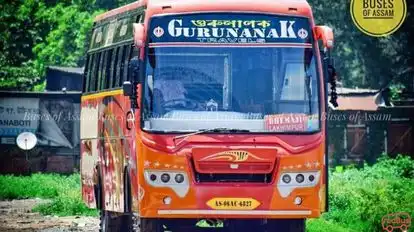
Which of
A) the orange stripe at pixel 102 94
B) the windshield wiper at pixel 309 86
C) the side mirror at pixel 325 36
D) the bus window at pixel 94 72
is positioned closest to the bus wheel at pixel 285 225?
the windshield wiper at pixel 309 86

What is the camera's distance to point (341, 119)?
43875mm

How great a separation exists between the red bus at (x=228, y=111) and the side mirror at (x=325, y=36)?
0.04 ft

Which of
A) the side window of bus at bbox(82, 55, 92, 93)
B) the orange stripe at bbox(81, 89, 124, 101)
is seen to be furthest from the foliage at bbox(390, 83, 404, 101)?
the orange stripe at bbox(81, 89, 124, 101)

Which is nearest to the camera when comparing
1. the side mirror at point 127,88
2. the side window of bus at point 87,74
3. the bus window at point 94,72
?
the side mirror at point 127,88

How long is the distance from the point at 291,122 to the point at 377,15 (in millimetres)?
7216

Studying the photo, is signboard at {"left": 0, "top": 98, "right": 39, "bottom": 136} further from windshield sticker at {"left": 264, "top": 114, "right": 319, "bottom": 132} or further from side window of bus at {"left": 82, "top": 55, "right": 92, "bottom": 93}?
windshield sticker at {"left": 264, "top": 114, "right": 319, "bottom": 132}

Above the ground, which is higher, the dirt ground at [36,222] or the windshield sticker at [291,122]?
the windshield sticker at [291,122]

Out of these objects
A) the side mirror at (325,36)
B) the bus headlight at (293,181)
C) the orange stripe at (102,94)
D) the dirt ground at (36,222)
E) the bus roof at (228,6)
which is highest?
the bus roof at (228,6)

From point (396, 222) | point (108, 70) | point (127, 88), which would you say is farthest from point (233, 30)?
point (396, 222)

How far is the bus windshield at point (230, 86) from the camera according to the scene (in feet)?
48.7

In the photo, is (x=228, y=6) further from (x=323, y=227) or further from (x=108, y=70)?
(x=323, y=227)

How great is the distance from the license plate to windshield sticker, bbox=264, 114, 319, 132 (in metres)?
0.96

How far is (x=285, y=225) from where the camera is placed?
15.7 metres

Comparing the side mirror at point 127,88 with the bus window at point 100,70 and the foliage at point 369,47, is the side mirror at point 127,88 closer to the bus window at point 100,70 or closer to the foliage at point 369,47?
the bus window at point 100,70
